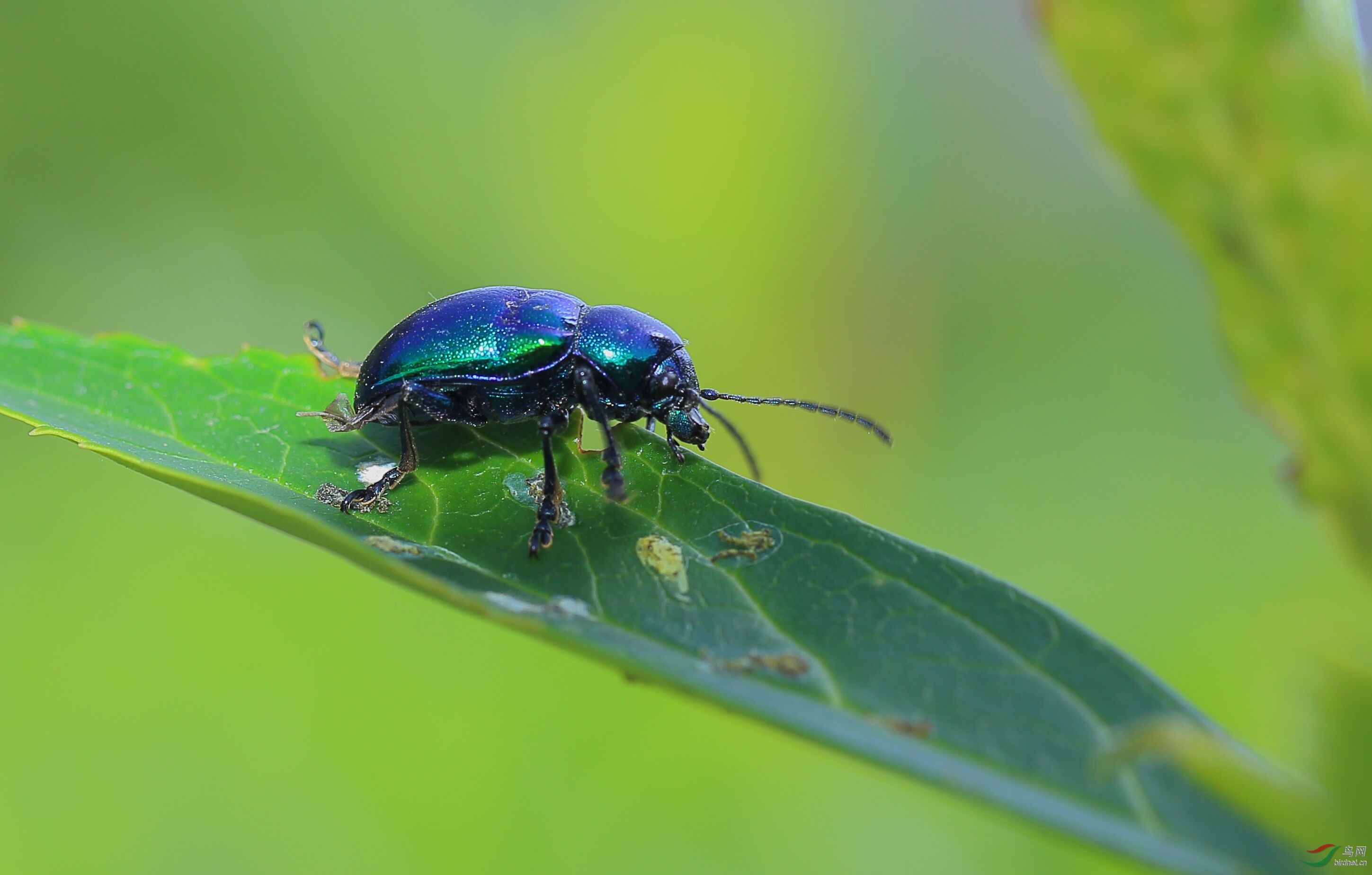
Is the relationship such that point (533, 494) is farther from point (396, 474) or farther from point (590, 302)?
point (590, 302)

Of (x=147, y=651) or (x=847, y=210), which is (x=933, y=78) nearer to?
(x=847, y=210)

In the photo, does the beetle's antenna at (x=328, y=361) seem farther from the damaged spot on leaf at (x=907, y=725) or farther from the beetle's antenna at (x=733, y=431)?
the damaged spot on leaf at (x=907, y=725)

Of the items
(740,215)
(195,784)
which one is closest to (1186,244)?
(195,784)

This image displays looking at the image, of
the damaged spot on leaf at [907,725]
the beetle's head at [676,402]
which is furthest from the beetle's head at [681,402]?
the damaged spot on leaf at [907,725]

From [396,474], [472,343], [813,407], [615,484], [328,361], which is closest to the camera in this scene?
[615,484]

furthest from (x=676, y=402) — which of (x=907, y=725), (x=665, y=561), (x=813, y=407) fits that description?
(x=907, y=725)

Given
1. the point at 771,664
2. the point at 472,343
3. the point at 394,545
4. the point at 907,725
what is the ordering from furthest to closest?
1. the point at 472,343
2. the point at 394,545
3. the point at 771,664
4. the point at 907,725

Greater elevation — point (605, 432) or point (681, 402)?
point (681, 402)
